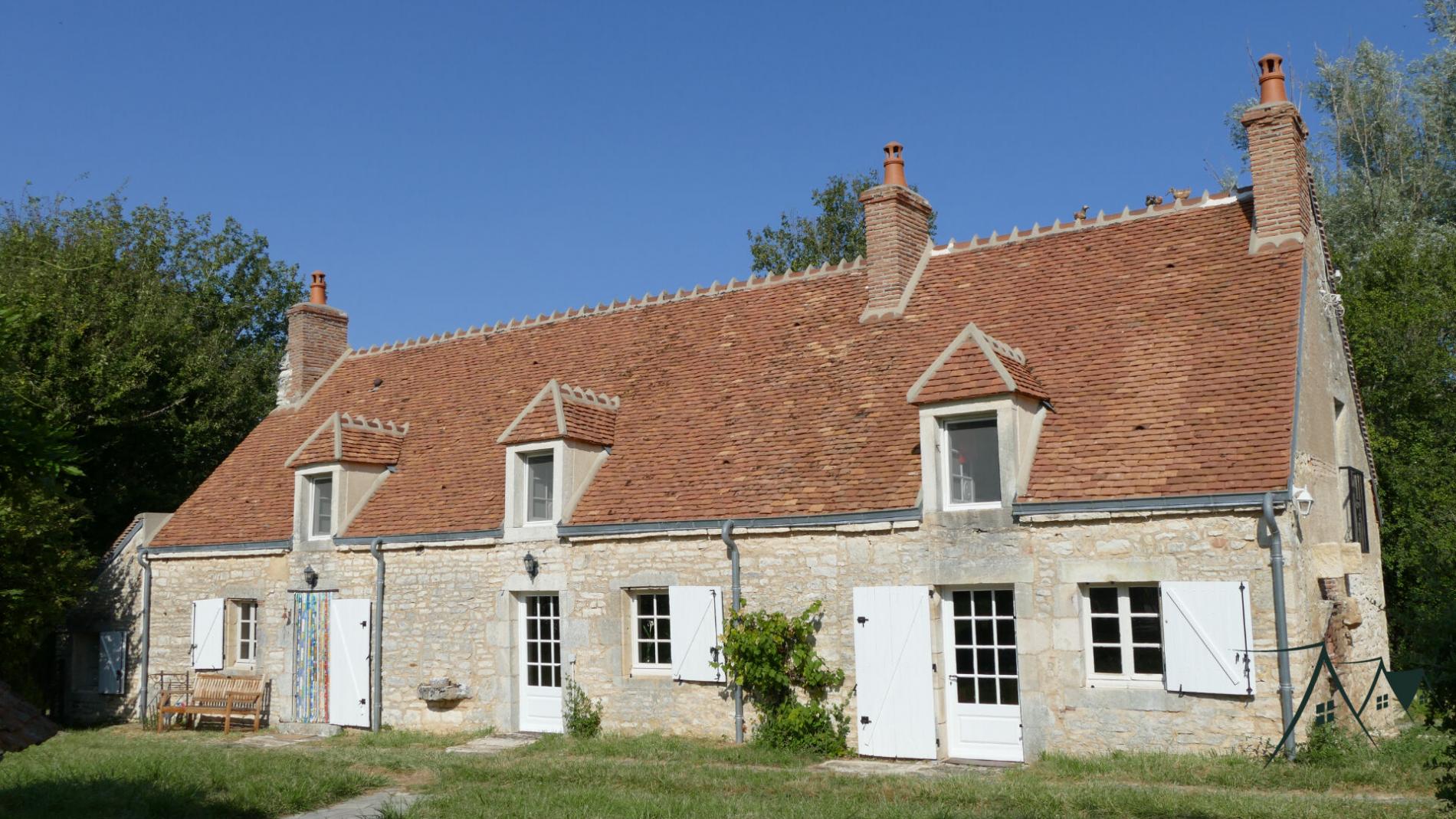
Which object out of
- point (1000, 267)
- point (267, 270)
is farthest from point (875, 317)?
point (267, 270)

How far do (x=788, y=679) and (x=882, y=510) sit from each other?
7.30 feet

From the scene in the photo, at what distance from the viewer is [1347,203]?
25.3m

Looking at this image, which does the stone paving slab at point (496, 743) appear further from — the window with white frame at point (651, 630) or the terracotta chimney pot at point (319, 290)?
the terracotta chimney pot at point (319, 290)

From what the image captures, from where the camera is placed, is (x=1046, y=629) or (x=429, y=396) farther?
(x=429, y=396)

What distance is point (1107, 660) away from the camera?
11.4m

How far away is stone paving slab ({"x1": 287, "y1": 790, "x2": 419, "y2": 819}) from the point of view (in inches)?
401

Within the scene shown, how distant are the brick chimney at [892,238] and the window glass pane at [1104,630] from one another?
5.51 m

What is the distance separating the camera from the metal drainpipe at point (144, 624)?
61.7 ft

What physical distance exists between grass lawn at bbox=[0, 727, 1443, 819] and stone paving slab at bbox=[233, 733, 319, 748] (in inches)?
98.1

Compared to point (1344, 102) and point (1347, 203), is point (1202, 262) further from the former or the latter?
point (1344, 102)

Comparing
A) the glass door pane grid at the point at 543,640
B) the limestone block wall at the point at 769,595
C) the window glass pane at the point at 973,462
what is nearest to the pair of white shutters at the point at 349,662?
the limestone block wall at the point at 769,595

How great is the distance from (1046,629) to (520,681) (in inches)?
281

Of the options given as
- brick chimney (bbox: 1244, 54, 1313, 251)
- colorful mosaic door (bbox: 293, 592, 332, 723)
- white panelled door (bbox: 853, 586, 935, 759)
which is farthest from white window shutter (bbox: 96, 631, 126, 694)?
brick chimney (bbox: 1244, 54, 1313, 251)

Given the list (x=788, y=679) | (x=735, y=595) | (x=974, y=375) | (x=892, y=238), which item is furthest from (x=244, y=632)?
(x=974, y=375)
